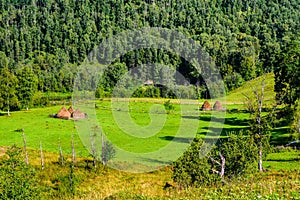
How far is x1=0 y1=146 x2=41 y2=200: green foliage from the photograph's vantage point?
22.8 metres

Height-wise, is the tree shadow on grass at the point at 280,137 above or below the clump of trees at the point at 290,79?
below

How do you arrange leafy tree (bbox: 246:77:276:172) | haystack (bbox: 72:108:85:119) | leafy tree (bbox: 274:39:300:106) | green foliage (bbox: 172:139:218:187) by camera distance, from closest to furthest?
green foliage (bbox: 172:139:218:187)
leafy tree (bbox: 246:77:276:172)
leafy tree (bbox: 274:39:300:106)
haystack (bbox: 72:108:85:119)

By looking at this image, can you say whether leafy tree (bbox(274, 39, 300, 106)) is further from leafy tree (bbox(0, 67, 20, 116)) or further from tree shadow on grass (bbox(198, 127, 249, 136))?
leafy tree (bbox(0, 67, 20, 116))

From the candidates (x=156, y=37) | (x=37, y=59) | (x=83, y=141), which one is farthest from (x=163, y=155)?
(x=37, y=59)

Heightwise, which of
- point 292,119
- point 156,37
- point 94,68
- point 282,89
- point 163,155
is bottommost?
point 163,155

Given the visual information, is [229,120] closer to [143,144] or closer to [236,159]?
[143,144]

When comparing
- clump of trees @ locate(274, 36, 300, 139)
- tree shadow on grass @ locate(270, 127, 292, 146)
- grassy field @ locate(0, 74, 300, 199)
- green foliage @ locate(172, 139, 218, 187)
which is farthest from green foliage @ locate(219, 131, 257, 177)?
tree shadow on grass @ locate(270, 127, 292, 146)

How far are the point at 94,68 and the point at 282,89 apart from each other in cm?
10557

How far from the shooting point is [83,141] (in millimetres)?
66000

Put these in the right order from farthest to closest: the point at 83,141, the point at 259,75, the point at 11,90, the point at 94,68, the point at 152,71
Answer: the point at 94,68 → the point at 259,75 → the point at 152,71 → the point at 11,90 → the point at 83,141

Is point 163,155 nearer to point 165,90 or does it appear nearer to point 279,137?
point 279,137

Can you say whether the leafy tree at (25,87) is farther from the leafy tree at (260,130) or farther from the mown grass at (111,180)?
the leafy tree at (260,130)

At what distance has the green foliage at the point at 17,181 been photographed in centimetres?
2278

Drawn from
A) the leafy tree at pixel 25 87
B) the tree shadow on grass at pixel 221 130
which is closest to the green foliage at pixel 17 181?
the tree shadow on grass at pixel 221 130
